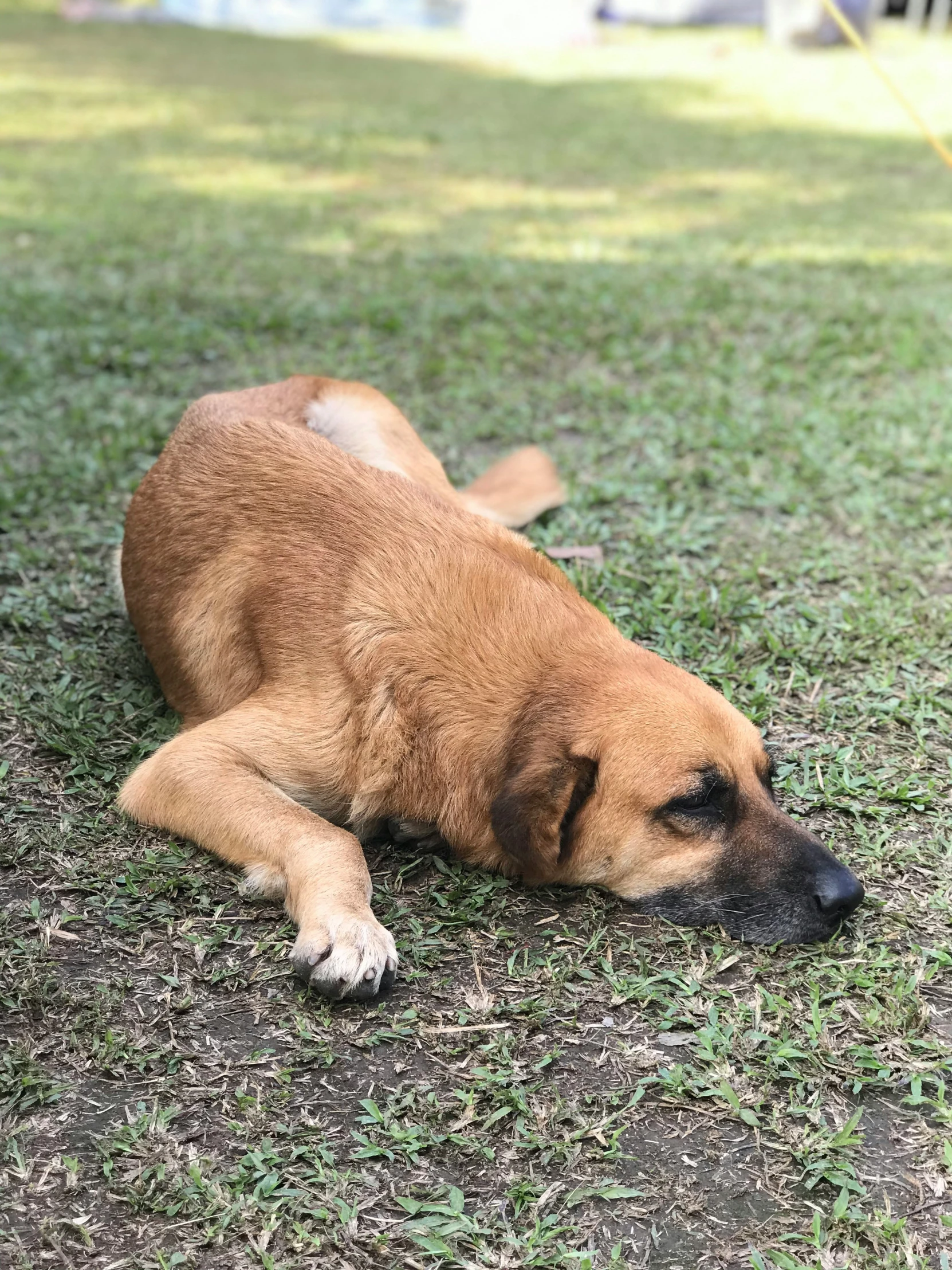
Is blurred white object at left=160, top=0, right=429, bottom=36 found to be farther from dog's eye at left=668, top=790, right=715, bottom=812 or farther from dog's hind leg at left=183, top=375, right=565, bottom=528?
dog's eye at left=668, top=790, right=715, bottom=812

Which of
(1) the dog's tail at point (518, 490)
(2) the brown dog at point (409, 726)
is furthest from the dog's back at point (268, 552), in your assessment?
(1) the dog's tail at point (518, 490)

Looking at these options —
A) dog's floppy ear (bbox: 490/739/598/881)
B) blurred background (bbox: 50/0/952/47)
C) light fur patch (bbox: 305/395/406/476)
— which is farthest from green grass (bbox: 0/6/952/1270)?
blurred background (bbox: 50/0/952/47)

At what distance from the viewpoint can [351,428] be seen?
4.49m

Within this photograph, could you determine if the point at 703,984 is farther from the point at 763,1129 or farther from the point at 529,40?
the point at 529,40

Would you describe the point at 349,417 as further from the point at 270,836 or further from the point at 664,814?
the point at 664,814

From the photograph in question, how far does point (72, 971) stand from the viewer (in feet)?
9.81

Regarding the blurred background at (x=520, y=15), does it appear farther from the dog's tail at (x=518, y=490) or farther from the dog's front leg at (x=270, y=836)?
the dog's front leg at (x=270, y=836)

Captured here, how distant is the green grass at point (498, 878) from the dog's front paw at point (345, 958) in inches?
2.6

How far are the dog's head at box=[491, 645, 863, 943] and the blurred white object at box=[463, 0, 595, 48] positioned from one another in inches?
707

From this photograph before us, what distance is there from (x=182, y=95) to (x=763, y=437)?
10.4m

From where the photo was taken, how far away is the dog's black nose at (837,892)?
9.86 ft

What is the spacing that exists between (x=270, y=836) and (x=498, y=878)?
63 centimetres

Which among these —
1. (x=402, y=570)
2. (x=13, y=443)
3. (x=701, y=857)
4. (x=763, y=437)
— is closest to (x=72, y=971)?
(x=402, y=570)

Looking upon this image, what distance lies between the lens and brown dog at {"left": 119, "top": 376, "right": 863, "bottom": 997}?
303cm
